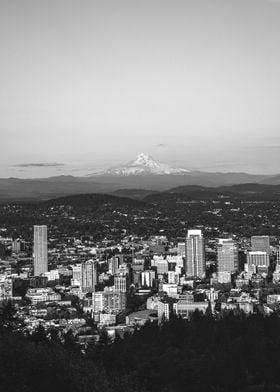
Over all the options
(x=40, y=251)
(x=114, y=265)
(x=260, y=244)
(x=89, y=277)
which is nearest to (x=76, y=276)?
(x=89, y=277)

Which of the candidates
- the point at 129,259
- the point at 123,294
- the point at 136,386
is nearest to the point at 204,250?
the point at 129,259

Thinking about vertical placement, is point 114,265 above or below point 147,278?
above

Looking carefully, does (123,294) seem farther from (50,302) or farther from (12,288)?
(12,288)

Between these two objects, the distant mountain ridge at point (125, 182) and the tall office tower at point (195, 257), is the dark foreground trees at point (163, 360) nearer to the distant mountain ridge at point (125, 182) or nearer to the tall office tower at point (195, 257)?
the tall office tower at point (195, 257)

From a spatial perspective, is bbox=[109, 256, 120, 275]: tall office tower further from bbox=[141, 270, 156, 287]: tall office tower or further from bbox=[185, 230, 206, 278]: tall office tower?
bbox=[185, 230, 206, 278]: tall office tower

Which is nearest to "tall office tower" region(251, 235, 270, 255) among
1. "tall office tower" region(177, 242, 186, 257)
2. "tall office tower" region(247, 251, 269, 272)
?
"tall office tower" region(247, 251, 269, 272)

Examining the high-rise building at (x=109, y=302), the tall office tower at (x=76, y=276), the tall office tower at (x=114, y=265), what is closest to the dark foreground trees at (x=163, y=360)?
the high-rise building at (x=109, y=302)

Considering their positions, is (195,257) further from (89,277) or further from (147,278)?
(89,277)
